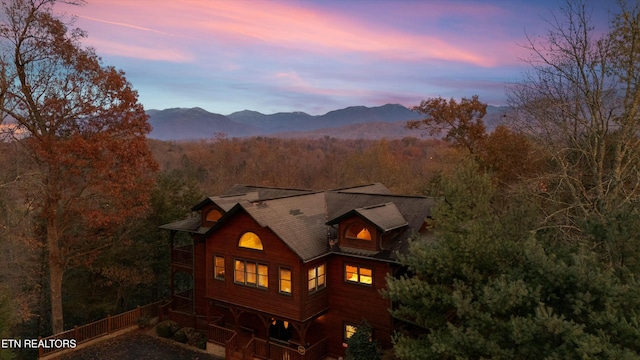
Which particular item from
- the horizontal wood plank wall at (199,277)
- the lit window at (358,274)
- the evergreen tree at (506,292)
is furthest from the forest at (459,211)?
the horizontal wood plank wall at (199,277)

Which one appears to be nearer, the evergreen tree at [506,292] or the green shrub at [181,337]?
the evergreen tree at [506,292]

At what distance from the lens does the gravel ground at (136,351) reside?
61.5 ft

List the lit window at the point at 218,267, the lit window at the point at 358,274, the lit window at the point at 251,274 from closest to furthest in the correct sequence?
the lit window at the point at 358,274
the lit window at the point at 251,274
the lit window at the point at 218,267

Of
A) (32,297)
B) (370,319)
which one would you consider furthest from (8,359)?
(370,319)

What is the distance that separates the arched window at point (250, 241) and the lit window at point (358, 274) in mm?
4121

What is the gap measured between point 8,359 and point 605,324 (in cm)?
1837

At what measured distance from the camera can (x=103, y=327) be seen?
20.6m

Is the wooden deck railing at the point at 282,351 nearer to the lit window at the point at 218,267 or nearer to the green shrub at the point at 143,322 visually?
the lit window at the point at 218,267

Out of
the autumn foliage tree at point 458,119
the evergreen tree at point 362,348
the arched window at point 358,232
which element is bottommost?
the evergreen tree at point 362,348

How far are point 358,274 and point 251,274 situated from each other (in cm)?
497

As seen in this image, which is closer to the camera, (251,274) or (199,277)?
(251,274)

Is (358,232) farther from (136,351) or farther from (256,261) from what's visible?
(136,351)

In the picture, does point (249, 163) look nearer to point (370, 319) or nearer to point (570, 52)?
point (370, 319)

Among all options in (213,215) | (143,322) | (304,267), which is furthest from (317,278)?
(143,322)
